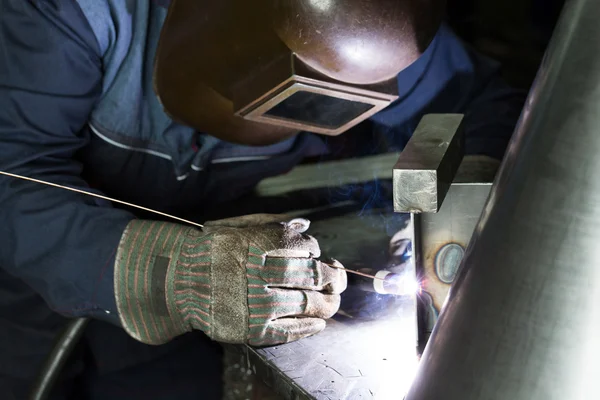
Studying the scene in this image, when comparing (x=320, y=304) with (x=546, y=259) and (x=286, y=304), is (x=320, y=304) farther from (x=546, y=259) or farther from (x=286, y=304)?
(x=546, y=259)

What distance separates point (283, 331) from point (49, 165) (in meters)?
0.68

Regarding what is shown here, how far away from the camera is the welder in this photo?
102cm

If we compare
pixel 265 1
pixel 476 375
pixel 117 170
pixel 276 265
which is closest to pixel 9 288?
pixel 117 170

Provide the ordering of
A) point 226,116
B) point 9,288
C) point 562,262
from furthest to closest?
point 9,288 → point 226,116 → point 562,262

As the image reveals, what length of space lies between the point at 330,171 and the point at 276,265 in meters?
0.88

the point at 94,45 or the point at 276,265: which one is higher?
the point at 94,45

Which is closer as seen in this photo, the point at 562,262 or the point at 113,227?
the point at 562,262

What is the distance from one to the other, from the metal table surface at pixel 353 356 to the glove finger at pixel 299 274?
0.10 metres

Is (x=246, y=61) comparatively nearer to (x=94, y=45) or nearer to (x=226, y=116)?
(x=226, y=116)

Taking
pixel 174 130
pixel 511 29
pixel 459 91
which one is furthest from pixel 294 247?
pixel 511 29

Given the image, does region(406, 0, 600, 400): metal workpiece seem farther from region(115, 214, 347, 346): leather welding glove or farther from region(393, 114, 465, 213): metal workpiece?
region(115, 214, 347, 346): leather welding glove

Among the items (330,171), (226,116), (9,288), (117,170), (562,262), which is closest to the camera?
(562,262)

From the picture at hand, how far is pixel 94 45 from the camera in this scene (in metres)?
1.20

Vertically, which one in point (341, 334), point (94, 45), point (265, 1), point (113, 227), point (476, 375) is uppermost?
point (265, 1)
